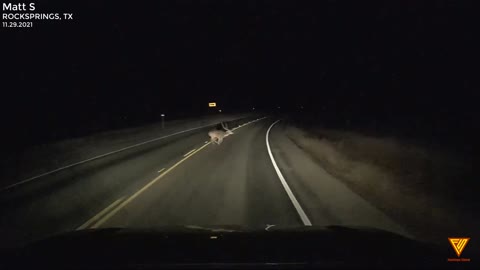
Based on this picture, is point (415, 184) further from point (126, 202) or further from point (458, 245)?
point (126, 202)

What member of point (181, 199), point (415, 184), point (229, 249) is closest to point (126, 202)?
point (181, 199)

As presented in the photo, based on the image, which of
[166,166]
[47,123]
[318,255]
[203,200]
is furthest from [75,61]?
[318,255]

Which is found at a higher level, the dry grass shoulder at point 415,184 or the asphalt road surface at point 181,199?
the asphalt road surface at point 181,199

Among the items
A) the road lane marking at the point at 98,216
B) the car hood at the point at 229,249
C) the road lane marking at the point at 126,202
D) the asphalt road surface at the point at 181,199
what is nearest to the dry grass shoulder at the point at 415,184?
the asphalt road surface at the point at 181,199

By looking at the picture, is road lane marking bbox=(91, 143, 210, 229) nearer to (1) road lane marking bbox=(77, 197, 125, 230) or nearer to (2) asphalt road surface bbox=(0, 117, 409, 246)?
(2) asphalt road surface bbox=(0, 117, 409, 246)

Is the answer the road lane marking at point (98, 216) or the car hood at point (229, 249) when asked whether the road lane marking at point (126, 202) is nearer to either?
the road lane marking at point (98, 216)

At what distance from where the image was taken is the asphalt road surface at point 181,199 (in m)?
8.88

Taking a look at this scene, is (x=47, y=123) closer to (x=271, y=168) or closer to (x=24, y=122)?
(x=24, y=122)

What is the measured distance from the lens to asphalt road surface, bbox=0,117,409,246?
29.1 feet

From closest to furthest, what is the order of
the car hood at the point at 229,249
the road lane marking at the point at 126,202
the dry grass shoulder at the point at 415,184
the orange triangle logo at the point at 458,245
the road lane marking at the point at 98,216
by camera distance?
the car hood at the point at 229,249
the orange triangle logo at the point at 458,245
the dry grass shoulder at the point at 415,184
the road lane marking at the point at 98,216
the road lane marking at the point at 126,202

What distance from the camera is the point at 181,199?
11250 millimetres

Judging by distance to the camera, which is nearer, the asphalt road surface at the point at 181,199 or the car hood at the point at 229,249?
the car hood at the point at 229,249

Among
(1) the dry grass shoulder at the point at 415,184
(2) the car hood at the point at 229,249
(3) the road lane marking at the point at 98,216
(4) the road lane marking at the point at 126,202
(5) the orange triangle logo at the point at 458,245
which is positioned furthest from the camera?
(4) the road lane marking at the point at 126,202

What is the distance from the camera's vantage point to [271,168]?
1755 centimetres
